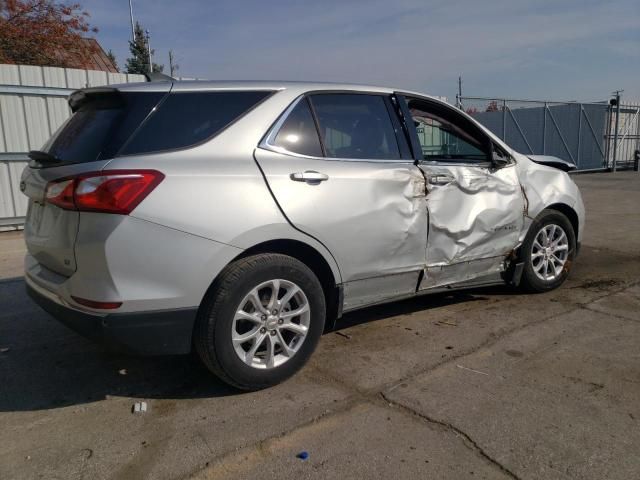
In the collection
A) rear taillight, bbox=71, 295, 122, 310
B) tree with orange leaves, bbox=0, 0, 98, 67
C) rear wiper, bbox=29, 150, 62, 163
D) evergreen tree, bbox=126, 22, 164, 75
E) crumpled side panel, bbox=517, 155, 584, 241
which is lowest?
rear taillight, bbox=71, 295, 122, 310

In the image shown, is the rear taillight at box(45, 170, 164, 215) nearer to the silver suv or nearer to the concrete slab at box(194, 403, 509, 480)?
the silver suv

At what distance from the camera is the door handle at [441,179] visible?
3885 millimetres

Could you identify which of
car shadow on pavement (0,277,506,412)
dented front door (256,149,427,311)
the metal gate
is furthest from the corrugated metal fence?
the metal gate

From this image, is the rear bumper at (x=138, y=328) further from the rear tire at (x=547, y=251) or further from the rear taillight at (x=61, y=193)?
the rear tire at (x=547, y=251)

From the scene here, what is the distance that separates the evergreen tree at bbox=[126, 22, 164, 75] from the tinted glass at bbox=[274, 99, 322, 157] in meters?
41.3

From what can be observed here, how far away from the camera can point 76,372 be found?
3.52m

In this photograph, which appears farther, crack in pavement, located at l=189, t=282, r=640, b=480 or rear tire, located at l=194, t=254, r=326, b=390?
rear tire, located at l=194, t=254, r=326, b=390

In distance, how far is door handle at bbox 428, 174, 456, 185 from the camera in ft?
12.7

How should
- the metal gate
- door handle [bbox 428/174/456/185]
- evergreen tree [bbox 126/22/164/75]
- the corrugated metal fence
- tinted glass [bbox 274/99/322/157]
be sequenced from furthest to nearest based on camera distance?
1. evergreen tree [bbox 126/22/164/75]
2. the metal gate
3. the corrugated metal fence
4. door handle [bbox 428/174/456/185]
5. tinted glass [bbox 274/99/322/157]

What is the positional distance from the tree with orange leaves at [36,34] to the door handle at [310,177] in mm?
19766

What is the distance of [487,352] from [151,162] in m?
2.55

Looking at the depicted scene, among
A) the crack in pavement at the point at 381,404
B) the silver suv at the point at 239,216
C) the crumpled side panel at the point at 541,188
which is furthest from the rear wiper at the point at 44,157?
the crumpled side panel at the point at 541,188

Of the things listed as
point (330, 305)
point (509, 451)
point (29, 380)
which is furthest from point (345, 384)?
point (29, 380)

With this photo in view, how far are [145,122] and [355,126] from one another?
1483 mm
